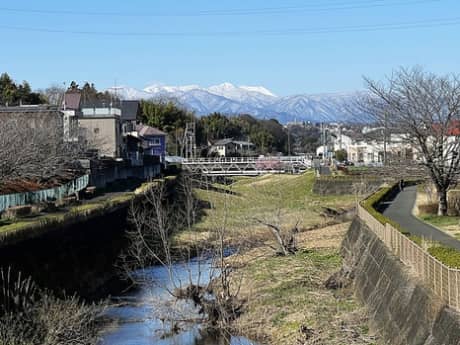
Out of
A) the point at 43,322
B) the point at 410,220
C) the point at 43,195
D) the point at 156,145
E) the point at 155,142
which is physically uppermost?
the point at 155,142

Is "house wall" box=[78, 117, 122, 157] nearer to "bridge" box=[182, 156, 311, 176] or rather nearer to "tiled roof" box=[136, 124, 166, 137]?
"bridge" box=[182, 156, 311, 176]

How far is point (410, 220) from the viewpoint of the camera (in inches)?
1329

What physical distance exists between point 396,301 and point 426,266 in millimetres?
1534

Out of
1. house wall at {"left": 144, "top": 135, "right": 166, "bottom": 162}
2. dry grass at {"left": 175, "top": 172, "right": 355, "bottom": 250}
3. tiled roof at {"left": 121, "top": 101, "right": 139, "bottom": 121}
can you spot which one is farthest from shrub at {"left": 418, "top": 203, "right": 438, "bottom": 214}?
house wall at {"left": 144, "top": 135, "right": 166, "bottom": 162}

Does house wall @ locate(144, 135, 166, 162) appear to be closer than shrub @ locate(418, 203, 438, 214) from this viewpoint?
No

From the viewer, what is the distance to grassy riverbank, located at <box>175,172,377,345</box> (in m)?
19.8

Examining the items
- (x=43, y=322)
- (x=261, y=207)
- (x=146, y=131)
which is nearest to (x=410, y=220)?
(x=43, y=322)

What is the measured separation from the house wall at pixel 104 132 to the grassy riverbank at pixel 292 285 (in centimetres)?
2134

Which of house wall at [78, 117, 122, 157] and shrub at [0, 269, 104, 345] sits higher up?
house wall at [78, 117, 122, 157]

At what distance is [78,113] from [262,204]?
20497 millimetres

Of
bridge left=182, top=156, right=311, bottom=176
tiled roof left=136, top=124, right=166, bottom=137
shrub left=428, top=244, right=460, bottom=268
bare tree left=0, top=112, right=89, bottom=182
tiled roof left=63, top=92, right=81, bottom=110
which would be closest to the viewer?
shrub left=428, top=244, right=460, bottom=268

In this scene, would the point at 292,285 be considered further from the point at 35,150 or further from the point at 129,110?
the point at 129,110

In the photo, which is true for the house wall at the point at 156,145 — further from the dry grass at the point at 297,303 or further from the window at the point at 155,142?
the dry grass at the point at 297,303

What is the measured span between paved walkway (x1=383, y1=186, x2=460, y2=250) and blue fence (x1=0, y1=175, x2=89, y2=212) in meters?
15.8
